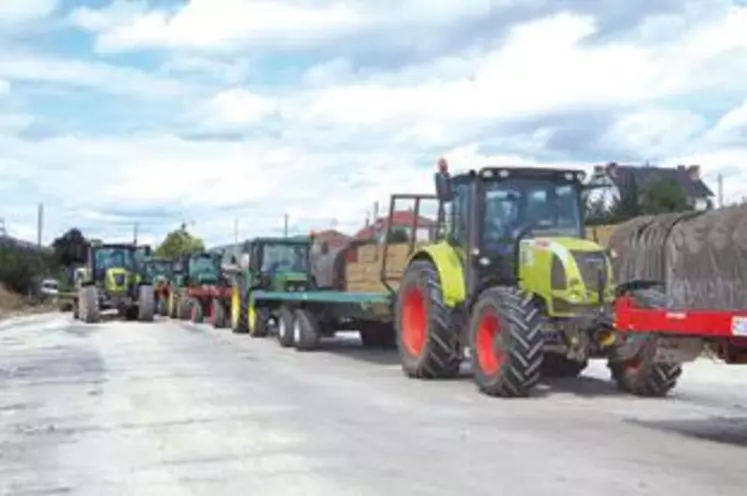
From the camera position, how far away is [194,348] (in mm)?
24875

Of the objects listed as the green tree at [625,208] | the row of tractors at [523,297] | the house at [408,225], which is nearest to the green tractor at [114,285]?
the green tree at [625,208]

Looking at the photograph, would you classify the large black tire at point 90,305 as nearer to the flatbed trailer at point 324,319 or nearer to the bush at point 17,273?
the flatbed trailer at point 324,319

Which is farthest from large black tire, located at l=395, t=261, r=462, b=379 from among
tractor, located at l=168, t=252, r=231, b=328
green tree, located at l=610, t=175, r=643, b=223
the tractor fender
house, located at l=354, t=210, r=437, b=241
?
tractor, located at l=168, t=252, r=231, b=328

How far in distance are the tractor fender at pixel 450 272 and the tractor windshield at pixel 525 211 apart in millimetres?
735

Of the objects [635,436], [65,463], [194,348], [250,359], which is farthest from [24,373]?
[635,436]

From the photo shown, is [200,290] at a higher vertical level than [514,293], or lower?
higher

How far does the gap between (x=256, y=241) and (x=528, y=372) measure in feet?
54.1

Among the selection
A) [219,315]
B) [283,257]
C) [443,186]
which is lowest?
[219,315]

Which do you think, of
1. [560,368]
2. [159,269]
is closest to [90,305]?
[159,269]

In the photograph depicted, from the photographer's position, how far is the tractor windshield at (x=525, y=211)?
628 inches

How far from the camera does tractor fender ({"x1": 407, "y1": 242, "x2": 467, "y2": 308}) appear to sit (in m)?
16.3

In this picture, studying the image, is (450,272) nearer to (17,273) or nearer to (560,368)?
(560,368)

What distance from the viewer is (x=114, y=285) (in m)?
41.1

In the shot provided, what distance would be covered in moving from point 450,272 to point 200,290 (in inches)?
981
